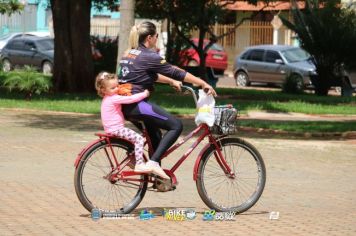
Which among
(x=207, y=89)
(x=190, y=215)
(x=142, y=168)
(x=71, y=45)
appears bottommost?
(x=190, y=215)

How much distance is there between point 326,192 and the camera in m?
10.5

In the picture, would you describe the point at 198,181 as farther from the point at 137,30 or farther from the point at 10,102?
the point at 10,102

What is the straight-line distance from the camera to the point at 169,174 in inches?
344

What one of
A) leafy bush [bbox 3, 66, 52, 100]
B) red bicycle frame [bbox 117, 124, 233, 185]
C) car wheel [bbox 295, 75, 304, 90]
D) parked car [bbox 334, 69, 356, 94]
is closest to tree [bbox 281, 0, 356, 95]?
parked car [bbox 334, 69, 356, 94]

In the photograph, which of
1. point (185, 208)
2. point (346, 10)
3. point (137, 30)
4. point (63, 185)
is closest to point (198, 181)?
point (185, 208)

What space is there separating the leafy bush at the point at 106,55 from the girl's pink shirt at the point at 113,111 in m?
20.5

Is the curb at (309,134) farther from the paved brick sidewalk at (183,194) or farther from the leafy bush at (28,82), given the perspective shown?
the leafy bush at (28,82)

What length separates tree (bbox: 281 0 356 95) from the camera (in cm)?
2736

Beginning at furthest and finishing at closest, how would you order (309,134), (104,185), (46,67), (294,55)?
(46,67) < (294,55) < (309,134) < (104,185)

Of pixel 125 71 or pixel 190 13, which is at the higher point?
pixel 190 13

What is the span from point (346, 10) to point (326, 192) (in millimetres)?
18099

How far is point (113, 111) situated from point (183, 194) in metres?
1.83

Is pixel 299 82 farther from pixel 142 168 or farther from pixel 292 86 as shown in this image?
pixel 142 168

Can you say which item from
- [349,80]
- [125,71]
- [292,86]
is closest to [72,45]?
[292,86]
